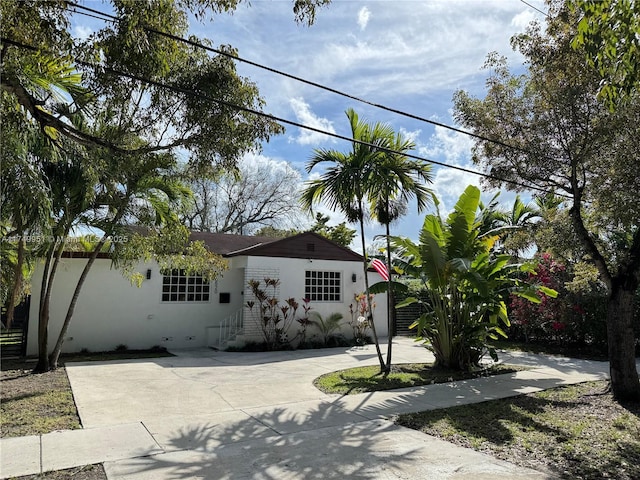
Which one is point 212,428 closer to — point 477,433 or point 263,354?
point 477,433

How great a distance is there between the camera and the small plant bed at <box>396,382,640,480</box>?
4699 mm

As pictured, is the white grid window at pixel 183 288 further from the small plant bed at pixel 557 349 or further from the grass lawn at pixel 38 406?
the small plant bed at pixel 557 349

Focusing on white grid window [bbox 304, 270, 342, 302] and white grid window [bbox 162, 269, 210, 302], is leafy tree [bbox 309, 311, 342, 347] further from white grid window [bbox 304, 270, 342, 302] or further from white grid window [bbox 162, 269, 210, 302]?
white grid window [bbox 162, 269, 210, 302]

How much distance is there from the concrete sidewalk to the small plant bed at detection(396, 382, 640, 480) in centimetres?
34

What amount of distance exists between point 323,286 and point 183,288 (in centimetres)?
522

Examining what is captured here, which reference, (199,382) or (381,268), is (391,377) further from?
(381,268)

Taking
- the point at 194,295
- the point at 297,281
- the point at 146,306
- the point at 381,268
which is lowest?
the point at 146,306

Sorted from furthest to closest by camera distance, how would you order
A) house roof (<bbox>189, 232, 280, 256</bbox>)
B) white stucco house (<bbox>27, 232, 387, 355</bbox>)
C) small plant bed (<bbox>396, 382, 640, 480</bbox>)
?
1. house roof (<bbox>189, 232, 280, 256</bbox>)
2. white stucco house (<bbox>27, 232, 387, 355</bbox>)
3. small plant bed (<bbox>396, 382, 640, 480</bbox>)

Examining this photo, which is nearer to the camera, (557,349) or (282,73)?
(282,73)

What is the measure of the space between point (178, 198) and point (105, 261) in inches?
182

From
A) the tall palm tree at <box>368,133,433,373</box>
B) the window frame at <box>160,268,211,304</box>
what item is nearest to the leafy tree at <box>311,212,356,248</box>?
the window frame at <box>160,268,211,304</box>

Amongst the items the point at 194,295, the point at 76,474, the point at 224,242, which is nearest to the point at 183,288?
the point at 194,295

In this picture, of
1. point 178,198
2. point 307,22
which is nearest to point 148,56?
point 307,22

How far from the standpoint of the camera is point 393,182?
1012cm
